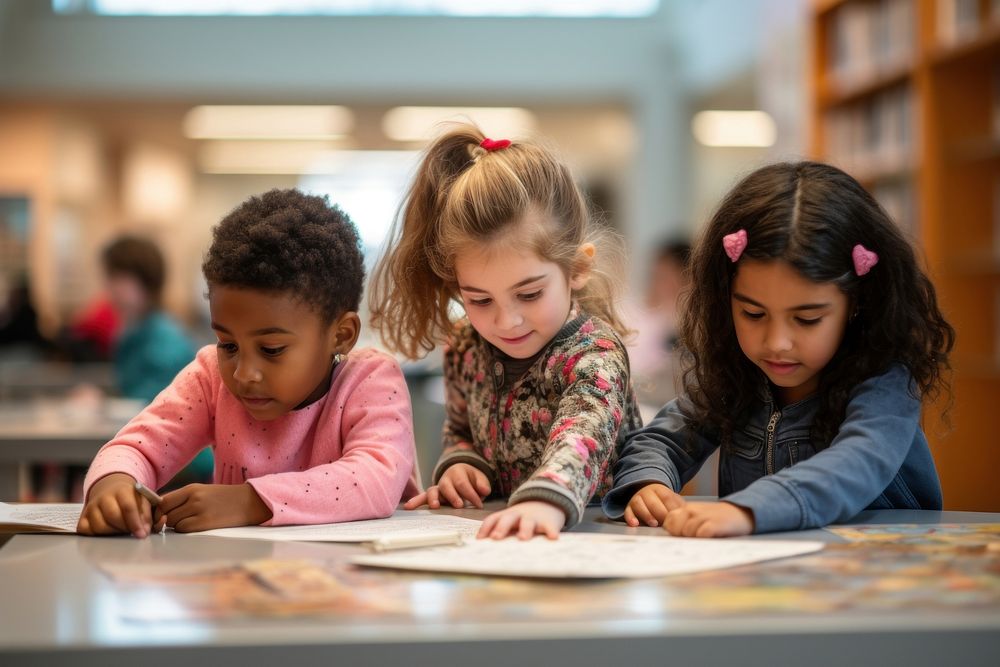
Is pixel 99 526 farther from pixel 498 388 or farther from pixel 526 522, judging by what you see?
pixel 498 388

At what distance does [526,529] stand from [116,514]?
1.40 feet

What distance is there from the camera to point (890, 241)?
1.30 meters

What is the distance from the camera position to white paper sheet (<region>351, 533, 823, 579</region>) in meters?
0.86

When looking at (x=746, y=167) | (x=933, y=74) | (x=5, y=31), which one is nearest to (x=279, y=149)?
(x=5, y=31)

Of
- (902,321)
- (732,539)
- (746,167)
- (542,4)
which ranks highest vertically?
(542,4)

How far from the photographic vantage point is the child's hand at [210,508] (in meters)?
1.11

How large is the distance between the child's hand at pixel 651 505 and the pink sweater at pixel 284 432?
11.1 inches

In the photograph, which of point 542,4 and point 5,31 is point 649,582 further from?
point 5,31

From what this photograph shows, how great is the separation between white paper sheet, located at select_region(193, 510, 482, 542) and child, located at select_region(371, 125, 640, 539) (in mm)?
123

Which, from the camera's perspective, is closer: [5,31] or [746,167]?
[746,167]

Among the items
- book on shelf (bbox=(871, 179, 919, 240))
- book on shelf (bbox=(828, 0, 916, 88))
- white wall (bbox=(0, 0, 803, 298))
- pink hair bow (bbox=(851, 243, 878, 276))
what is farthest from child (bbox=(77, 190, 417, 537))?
white wall (bbox=(0, 0, 803, 298))

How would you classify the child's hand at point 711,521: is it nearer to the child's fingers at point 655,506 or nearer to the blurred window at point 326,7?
the child's fingers at point 655,506

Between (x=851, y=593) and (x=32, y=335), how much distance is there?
7.77m

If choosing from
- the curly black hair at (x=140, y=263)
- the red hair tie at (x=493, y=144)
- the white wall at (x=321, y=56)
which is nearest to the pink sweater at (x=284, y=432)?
the red hair tie at (x=493, y=144)
